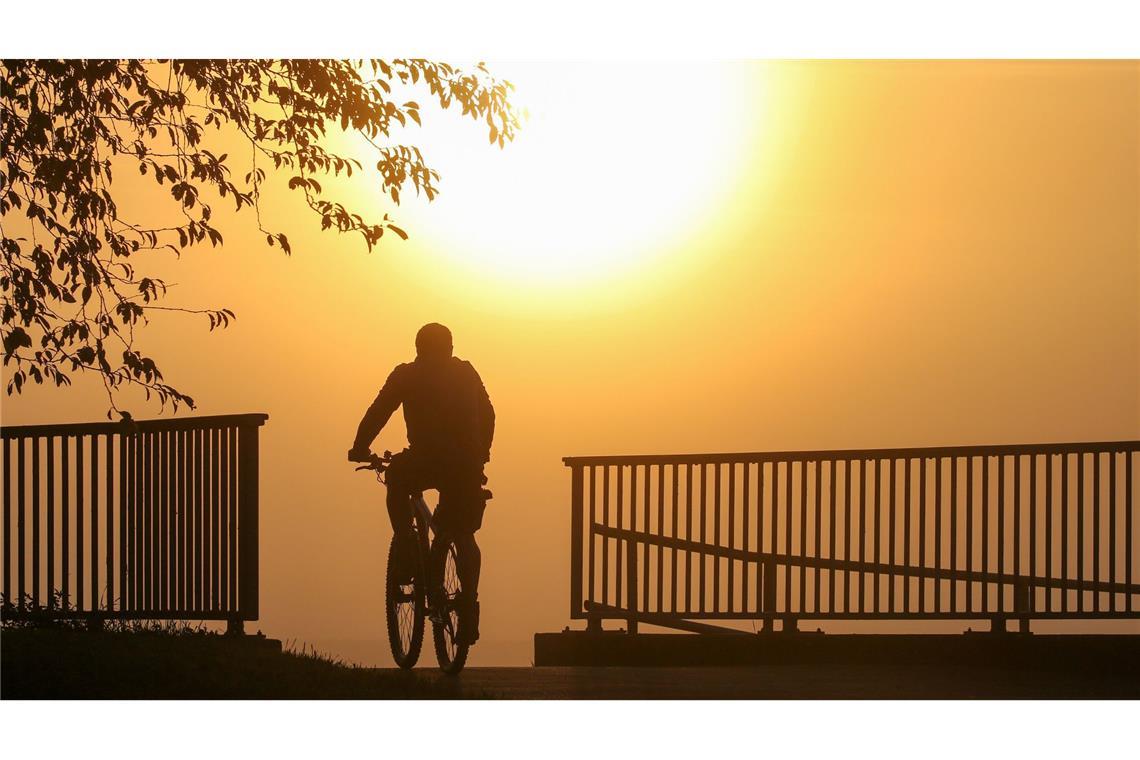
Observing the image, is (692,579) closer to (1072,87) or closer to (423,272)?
(423,272)

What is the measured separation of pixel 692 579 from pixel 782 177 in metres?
3.28

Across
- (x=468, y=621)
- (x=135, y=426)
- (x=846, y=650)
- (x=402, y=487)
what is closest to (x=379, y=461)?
(x=402, y=487)

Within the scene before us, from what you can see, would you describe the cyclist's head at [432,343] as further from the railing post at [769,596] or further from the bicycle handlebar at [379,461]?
the railing post at [769,596]

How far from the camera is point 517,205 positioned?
10375 mm

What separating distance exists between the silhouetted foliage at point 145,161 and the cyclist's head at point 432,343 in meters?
1.02

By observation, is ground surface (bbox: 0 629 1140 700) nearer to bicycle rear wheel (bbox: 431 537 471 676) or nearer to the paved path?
the paved path

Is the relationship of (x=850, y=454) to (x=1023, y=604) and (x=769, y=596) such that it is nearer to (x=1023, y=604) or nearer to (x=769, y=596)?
(x=769, y=596)

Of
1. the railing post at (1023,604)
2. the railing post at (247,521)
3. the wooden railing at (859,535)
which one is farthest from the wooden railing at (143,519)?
the railing post at (1023,604)

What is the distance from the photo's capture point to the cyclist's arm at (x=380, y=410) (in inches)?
297

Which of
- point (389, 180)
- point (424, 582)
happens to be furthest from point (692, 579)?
point (389, 180)

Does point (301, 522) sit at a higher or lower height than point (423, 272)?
lower

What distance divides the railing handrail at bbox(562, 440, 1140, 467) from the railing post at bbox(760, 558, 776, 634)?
26.9 inches

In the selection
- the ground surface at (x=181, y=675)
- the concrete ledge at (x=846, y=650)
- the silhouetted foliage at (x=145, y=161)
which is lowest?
the concrete ledge at (x=846, y=650)

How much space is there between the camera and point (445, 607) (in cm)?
739
